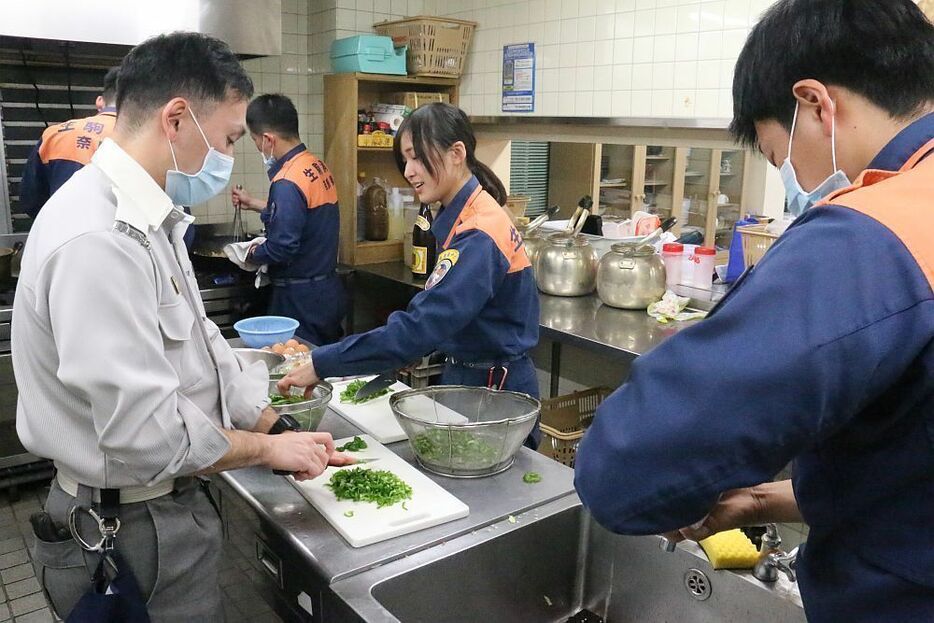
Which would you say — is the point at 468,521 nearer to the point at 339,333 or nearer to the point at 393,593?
the point at 393,593

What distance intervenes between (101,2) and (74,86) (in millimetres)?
732

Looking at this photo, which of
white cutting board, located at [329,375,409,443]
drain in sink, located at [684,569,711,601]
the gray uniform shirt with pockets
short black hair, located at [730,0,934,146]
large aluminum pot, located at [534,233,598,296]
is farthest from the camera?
large aluminum pot, located at [534,233,598,296]

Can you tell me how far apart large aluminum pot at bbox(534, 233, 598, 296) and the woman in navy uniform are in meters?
1.15

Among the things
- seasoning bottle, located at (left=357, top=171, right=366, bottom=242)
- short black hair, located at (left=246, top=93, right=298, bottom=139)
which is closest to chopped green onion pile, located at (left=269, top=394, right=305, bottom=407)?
short black hair, located at (left=246, top=93, right=298, bottom=139)

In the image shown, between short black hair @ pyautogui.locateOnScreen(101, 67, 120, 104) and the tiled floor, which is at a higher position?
short black hair @ pyautogui.locateOnScreen(101, 67, 120, 104)

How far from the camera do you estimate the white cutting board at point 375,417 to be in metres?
1.73

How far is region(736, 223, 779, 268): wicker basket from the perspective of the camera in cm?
294

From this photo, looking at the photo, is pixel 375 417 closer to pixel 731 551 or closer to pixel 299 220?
pixel 731 551

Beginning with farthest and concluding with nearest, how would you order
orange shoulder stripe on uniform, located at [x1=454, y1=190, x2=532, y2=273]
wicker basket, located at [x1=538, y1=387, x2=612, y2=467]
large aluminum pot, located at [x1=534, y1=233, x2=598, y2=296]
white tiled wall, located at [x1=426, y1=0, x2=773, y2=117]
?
large aluminum pot, located at [x1=534, y1=233, x2=598, y2=296] → white tiled wall, located at [x1=426, y1=0, x2=773, y2=117] → wicker basket, located at [x1=538, y1=387, x2=612, y2=467] → orange shoulder stripe on uniform, located at [x1=454, y1=190, x2=532, y2=273]

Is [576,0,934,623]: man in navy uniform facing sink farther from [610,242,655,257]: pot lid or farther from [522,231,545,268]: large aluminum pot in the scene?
[522,231,545,268]: large aluminum pot

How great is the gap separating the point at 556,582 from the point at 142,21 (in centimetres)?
299

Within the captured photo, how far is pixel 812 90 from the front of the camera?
834 mm

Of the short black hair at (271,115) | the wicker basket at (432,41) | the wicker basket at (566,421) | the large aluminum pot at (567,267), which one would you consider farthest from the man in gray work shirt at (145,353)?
the wicker basket at (432,41)

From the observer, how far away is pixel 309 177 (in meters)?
3.66
